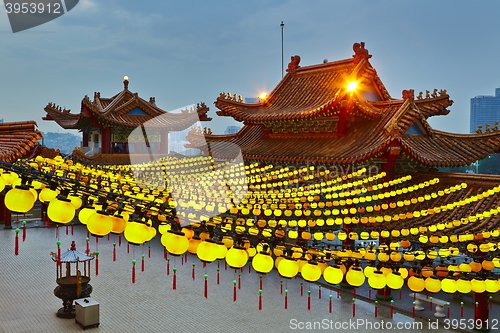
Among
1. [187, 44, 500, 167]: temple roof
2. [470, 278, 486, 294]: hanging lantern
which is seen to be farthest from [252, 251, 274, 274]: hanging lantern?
[187, 44, 500, 167]: temple roof

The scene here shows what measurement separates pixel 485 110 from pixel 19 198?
75.7m

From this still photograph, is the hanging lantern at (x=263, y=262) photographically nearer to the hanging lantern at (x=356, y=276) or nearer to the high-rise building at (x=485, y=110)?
the hanging lantern at (x=356, y=276)

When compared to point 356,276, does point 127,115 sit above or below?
above

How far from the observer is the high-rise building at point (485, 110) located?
219 feet

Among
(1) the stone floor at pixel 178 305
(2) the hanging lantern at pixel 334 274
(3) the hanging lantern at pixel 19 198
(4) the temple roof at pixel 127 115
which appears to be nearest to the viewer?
(3) the hanging lantern at pixel 19 198

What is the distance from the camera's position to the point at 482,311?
11.5 metres

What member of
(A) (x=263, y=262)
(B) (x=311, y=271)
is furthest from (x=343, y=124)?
(A) (x=263, y=262)

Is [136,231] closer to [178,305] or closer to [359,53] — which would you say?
[178,305]

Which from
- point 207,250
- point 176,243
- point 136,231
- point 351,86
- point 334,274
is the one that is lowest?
point 334,274

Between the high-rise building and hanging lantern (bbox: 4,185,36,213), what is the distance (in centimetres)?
7061

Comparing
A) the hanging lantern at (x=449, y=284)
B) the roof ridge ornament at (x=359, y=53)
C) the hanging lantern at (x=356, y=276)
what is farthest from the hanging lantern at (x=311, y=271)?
the roof ridge ornament at (x=359, y=53)

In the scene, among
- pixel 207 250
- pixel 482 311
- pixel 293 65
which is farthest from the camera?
→ pixel 293 65

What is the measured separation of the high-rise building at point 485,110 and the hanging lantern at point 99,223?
230 ft

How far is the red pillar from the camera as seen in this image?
37.4 ft
